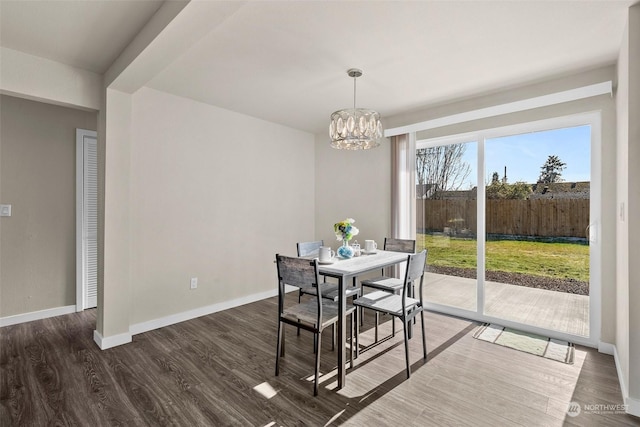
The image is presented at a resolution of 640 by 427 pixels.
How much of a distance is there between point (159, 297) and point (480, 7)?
12.7ft

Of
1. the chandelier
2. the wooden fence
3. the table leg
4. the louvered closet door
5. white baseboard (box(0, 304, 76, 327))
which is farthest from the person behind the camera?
the louvered closet door

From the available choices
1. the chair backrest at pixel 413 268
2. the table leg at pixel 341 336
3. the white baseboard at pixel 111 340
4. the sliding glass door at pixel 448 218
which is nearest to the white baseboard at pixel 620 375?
the sliding glass door at pixel 448 218

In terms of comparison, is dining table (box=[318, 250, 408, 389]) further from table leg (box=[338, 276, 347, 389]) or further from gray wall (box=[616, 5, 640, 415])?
gray wall (box=[616, 5, 640, 415])

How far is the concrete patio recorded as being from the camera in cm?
310

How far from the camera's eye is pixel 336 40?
91.7 inches

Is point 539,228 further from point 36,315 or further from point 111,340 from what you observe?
point 36,315

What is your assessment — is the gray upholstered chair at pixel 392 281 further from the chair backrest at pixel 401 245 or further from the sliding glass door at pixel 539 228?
the sliding glass door at pixel 539 228


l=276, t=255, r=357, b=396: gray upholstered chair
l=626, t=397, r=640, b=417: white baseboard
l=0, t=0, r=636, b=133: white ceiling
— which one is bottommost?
l=626, t=397, r=640, b=417: white baseboard

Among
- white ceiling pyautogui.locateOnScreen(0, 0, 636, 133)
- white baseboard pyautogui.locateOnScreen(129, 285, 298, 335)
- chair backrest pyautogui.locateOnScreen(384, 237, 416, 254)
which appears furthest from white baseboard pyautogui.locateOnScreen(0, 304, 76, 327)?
chair backrest pyautogui.locateOnScreen(384, 237, 416, 254)

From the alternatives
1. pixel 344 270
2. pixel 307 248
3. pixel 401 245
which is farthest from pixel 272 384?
pixel 401 245

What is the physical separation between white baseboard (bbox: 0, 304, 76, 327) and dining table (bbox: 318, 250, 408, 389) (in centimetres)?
335

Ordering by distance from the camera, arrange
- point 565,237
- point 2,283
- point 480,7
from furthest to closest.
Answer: point 2,283 < point 565,237 < point 480,7

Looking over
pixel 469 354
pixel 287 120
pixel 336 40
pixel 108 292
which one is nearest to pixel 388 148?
pixel 287 120

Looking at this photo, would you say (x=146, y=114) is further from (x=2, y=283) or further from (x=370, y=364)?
(x=370, y=364)
